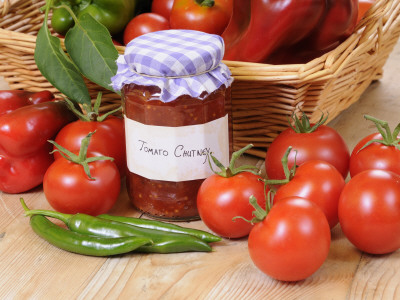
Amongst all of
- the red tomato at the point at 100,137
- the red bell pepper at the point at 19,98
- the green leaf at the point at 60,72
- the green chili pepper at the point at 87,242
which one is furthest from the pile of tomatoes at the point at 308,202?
the red bell pepper at the point at 19,98

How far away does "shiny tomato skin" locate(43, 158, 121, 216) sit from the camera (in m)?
0.99

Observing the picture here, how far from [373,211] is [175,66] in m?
0.33

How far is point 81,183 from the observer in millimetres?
983

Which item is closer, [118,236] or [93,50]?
[118,236]

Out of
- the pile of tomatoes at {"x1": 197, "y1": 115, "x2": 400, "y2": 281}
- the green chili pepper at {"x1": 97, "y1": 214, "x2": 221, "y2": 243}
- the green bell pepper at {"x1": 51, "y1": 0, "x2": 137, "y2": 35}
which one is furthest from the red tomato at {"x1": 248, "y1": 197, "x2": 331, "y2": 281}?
the green bell pepper at {"x1": 51, "y1": 0, "x2": 137, "y2": 35}

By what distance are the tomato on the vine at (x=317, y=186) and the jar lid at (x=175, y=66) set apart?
0.54 ft

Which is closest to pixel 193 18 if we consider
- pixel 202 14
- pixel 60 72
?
pixel 202 14

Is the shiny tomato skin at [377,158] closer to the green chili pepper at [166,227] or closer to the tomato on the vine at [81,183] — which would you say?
the green chili pepper at [166,227]

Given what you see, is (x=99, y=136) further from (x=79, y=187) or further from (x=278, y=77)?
(x=278, y=77)

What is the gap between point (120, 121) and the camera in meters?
1.13

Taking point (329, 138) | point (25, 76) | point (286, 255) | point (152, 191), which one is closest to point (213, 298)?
point (286, 255)

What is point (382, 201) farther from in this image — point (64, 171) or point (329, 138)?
point (64, 171)

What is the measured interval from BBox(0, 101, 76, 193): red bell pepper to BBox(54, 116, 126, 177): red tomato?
30 millimetres

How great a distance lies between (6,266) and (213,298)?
1.01ft
